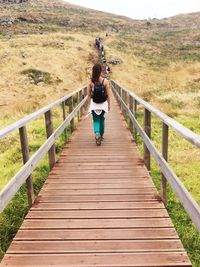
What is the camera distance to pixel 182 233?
5629 millimetres

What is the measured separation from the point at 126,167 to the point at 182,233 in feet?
7.25

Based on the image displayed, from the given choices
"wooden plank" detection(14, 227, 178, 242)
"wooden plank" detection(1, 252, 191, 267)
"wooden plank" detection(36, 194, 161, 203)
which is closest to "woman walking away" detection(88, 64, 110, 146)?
"wooden plank" detection(36, 194, 161, 203)

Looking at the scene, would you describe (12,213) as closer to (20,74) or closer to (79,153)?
(79,153)

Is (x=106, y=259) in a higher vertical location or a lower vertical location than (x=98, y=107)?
lower

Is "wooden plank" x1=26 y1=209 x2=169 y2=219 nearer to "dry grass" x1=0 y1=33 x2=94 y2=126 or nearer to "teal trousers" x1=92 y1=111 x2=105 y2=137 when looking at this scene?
"teal trousers" x1=92 y1=111 x2=105 y2=137

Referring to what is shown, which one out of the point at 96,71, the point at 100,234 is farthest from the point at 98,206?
the point at 96,71

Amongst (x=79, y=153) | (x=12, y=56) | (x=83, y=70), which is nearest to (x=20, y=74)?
(x=12, y=56)

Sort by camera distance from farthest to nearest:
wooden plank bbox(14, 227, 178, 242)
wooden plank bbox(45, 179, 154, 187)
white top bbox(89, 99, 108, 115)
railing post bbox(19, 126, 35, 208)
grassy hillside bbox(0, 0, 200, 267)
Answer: white top bbox(89, 99, 108, 115) → grassy hillside bbox(0, 0, 200, 267) → wooden plank bbox(45, 179, 154, 187) → railing post bbox(19, 126, 35, 208) → wooden plank bbox(14, 227, 178, 242)

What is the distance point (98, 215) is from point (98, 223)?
262 millimetres

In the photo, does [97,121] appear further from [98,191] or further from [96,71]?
[98,191]

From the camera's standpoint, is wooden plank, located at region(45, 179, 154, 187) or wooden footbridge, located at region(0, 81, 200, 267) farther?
wooden plank, located at region(45, 179, 154, 187)

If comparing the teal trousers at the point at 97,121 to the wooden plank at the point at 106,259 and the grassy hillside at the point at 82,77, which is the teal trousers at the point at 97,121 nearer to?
the grassy hillside at the point at 82,77

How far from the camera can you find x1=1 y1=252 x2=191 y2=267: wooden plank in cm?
389

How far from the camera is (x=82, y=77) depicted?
4172 centimetres
